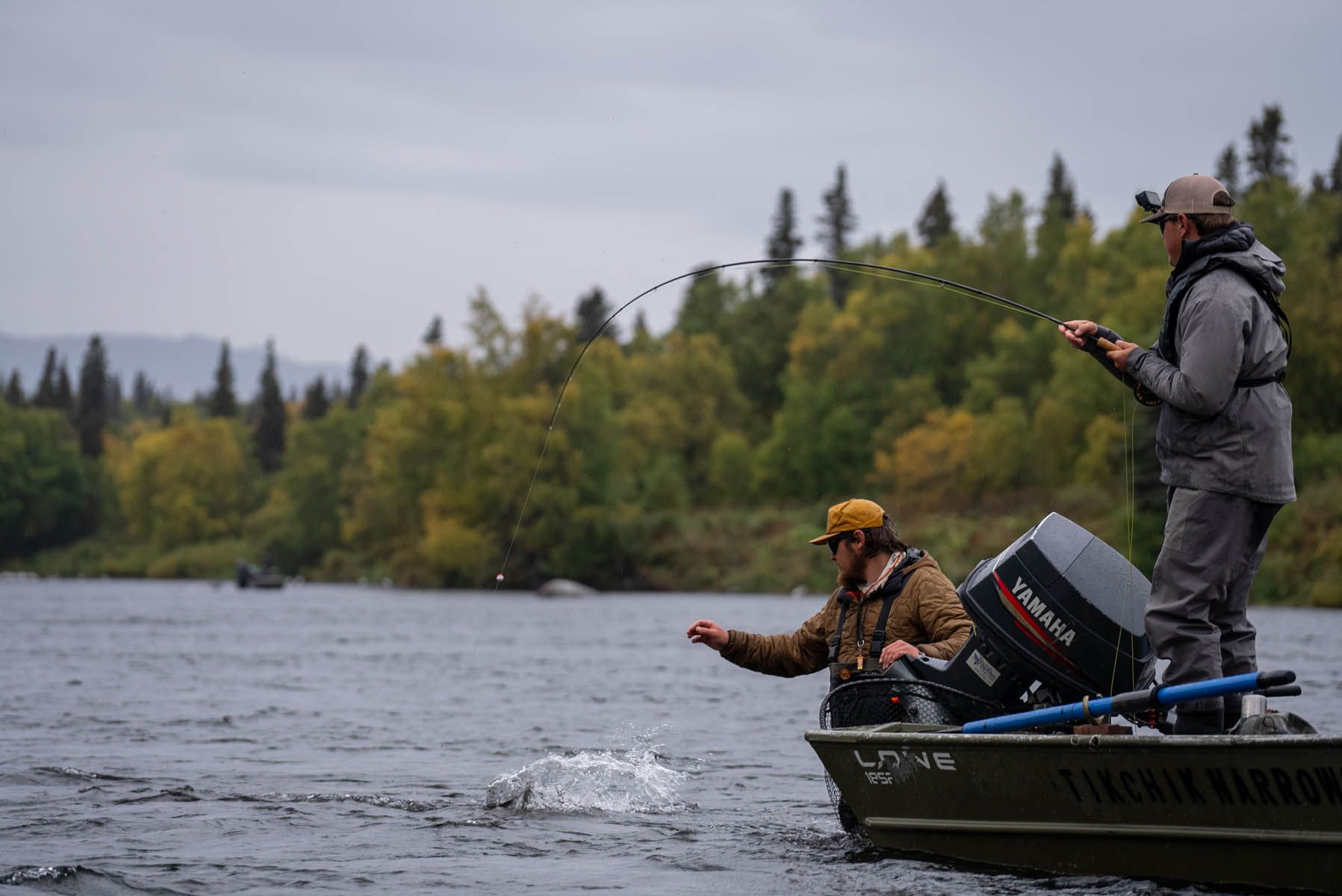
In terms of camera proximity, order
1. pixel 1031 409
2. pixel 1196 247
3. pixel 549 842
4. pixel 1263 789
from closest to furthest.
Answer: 1. pixel 1263 789
2. pixel 1196 247
3. pixel 549 842
4. pixel 1031 409

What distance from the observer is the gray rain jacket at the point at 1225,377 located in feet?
18.2

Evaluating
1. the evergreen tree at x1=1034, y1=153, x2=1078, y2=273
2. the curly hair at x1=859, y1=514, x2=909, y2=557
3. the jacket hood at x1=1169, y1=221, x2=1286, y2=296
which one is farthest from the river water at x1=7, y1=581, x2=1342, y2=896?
the evergreen tree at x1=1034, y1=153, x2=1078, y2=273

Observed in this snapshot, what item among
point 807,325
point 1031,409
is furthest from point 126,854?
point 807,325

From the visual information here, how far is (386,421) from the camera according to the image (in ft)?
236

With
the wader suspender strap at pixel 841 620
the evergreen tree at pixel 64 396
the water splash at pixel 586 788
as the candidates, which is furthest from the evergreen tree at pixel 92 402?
the wader suspender strap at pixel 841 620

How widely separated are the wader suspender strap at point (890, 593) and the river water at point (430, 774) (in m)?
0.89

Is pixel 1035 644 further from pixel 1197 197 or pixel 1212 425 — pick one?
pixel 1197 197

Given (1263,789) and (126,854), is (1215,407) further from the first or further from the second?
(126,854)

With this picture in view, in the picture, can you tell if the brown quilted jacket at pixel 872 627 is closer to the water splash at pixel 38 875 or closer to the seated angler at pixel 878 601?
the seated angler at pixel 878 601

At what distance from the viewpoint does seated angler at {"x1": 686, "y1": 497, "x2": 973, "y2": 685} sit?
6.89 m

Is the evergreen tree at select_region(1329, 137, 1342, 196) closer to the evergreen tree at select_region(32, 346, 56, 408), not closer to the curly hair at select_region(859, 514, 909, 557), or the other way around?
the curly hair at select_region(859, 514, 909, 557)

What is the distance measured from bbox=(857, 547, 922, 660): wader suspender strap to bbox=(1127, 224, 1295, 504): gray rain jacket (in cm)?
149

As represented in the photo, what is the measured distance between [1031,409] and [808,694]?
51518 millimetres

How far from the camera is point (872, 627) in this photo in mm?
7020
